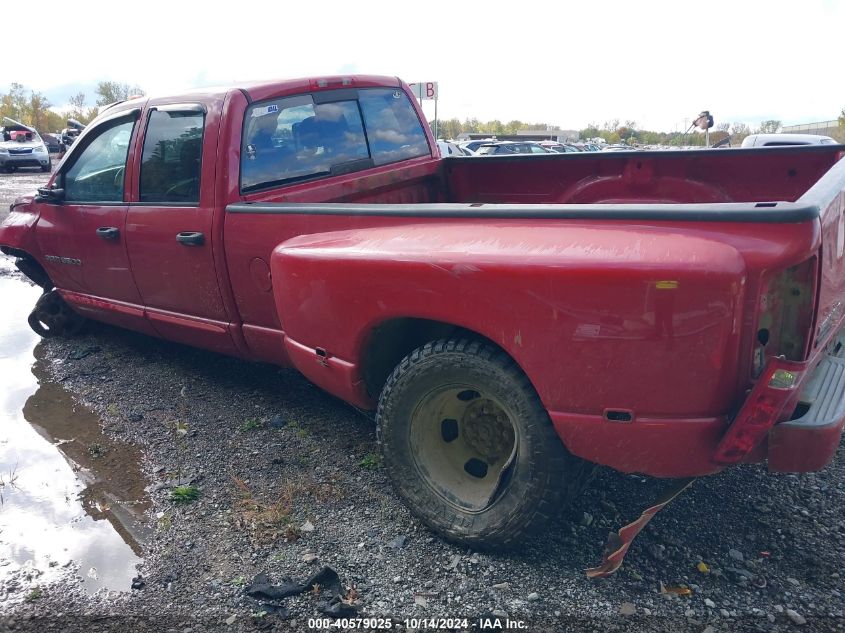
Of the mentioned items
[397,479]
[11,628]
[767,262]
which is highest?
[767,262]

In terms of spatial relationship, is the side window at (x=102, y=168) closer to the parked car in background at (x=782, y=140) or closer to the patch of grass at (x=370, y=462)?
the patch of grass at (x=370, y=462)

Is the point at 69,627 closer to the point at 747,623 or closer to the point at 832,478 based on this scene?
the point at 747,623

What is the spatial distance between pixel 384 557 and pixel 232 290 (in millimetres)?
1701

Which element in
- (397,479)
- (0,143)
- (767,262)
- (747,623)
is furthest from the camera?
(0,143)

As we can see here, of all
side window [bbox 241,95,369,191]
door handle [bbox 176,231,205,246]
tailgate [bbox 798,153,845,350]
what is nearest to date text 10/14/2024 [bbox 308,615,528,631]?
tailgate [bbox 798,153,845,350]

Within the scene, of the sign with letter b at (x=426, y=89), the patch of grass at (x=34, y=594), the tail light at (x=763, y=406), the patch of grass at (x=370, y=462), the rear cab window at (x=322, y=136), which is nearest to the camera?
the tail light at (x=763, y=406)

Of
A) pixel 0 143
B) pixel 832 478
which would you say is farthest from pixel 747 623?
pixel 0 143

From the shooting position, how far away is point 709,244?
6.91 ft

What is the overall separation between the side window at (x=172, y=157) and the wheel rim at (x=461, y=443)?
1.92m

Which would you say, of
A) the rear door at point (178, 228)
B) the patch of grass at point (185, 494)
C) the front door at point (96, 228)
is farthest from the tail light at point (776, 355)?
the front door at point (96, 228)

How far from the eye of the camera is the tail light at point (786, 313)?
6.93ft

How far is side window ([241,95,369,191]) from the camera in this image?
149 inches

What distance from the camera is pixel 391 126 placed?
4.52 m

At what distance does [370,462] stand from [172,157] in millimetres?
2105
